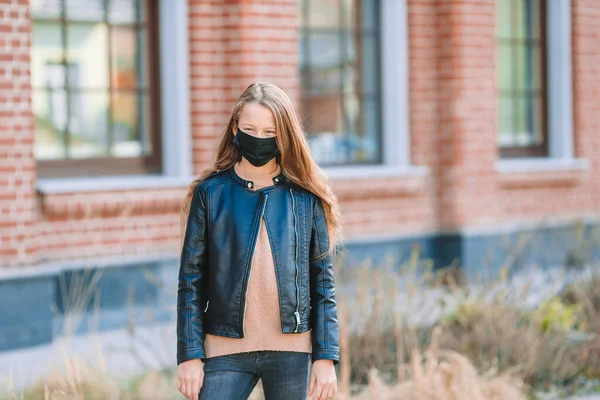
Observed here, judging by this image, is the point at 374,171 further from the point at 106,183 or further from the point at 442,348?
the point at 442,348

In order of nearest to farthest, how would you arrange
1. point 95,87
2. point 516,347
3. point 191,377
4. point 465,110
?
point 191,377, point 516,347, point 95,87, point 465,110

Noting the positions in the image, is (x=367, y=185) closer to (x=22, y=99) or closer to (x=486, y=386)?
(x=22, y=99)

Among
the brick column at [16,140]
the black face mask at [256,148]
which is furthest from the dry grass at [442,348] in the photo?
the black face mask at [256,148]

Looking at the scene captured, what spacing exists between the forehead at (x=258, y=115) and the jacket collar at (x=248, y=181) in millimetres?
189

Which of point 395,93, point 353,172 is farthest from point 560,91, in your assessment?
point 353,172

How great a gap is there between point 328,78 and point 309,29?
1.74 feet

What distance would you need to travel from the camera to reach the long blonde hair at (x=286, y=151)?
325cm

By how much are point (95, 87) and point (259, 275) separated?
18.8ft

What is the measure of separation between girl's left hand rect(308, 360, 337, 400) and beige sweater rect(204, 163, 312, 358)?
0.12 meters

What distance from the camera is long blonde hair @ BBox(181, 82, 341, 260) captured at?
3.25m

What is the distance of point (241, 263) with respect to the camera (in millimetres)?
3195

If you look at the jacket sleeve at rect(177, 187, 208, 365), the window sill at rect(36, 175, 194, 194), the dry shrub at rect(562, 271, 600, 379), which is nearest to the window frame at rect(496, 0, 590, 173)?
the dry shrub at rect(562, 271, 600, 379)

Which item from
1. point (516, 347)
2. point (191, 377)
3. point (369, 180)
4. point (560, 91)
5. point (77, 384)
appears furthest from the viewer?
point (560, 91)

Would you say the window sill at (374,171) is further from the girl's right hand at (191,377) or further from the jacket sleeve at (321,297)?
the girl's right hand at (191,377)
